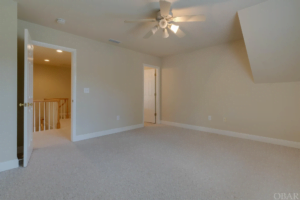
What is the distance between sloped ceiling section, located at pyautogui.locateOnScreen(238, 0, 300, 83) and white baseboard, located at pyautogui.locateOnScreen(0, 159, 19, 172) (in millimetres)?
4094

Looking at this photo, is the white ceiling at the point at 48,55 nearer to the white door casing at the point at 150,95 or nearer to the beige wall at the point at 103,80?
the beige wall at the point at 103,80

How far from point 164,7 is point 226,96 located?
2.89 meters

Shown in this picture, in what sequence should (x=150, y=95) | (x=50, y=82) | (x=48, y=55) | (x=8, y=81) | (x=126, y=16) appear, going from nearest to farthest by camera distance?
(x=8, y=81) < (x=126, y=16) < (x=48, y=55) < (x=150, y=95) < (x=50, y=82)

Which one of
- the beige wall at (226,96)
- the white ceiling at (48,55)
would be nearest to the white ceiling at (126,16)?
the beige wall at (226,96)

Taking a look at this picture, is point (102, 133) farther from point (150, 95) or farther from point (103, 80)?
point (150, 95)

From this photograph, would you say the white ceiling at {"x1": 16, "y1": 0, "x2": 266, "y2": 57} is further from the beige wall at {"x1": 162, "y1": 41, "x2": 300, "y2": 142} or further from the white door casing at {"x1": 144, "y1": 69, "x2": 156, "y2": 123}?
the white door casing at {"x1": 144, "y1": 69, "x2": 156, "y2": 123}

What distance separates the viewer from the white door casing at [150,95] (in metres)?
5.60

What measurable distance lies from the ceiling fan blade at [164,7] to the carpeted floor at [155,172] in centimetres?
223

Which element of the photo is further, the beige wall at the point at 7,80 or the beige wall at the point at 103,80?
the beige wall at the point at 103,80

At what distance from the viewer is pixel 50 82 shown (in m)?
6.84

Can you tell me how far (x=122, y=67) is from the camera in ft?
14.3

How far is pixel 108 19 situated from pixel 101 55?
52.4 inches

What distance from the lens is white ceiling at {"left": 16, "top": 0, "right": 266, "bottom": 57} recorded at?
2.24 metres

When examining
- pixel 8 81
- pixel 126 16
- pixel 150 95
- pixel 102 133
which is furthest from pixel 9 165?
pixel 150 95
